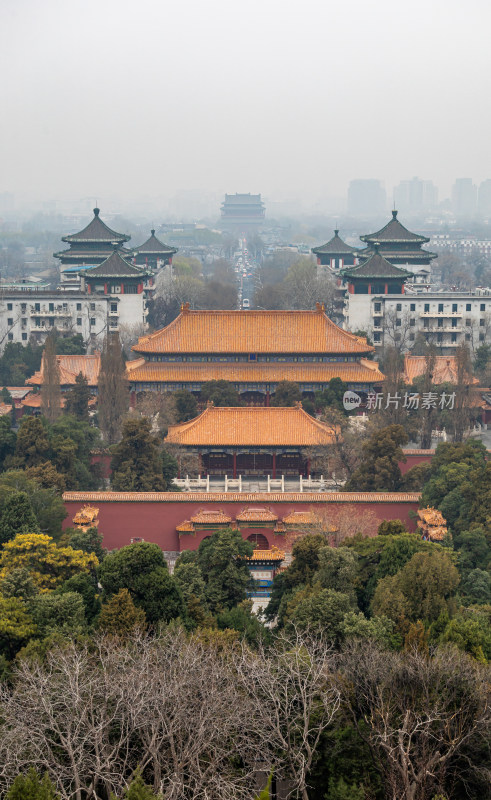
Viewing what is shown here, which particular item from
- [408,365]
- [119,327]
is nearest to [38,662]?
[408,365]

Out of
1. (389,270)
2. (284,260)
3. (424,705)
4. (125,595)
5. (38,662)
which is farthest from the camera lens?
(284,260)

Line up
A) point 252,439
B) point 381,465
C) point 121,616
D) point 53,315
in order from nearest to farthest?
point 121,616 → point 381,465 → point 252,439 → point 53,315

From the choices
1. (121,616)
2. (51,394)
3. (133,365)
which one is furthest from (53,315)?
(121,616)

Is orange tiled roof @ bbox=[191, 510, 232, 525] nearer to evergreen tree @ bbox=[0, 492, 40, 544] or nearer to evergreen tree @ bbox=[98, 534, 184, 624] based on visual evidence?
evergreen tree @ bbox=[0, 492, 40, 544]

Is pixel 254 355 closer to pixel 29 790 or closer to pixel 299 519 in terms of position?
pixel 299 519

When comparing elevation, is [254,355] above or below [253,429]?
above

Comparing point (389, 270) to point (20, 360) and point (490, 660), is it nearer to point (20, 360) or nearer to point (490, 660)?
point (20, 360)

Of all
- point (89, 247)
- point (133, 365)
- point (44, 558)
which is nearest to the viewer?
point (44, 558)
